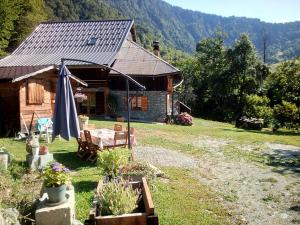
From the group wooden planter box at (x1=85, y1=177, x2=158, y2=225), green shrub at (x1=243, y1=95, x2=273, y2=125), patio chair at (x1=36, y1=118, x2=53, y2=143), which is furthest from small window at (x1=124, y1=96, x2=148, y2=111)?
wooden planter box at (x1=85, y1=177, x2=158, y2=225)

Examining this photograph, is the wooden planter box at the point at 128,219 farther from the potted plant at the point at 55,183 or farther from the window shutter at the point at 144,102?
the window shutter at the point at 144,102

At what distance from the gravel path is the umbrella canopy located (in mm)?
4639

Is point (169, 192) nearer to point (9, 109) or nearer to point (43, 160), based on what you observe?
point (43, 160)

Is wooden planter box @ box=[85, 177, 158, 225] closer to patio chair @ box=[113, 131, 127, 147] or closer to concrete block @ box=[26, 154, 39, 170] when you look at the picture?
concrete block @ box=[26, 154, 39, 170]

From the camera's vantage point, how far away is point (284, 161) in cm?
1630

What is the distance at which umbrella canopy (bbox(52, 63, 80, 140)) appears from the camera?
9.90 m

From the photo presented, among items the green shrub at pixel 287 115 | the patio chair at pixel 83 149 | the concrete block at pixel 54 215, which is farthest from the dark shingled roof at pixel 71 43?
the concrete block at pixel 54 215

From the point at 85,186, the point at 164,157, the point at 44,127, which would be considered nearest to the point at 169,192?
the point at 85,186

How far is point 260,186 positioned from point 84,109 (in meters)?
21.3

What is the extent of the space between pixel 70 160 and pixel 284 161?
31.0 ft

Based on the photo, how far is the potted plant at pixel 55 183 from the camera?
6.89m

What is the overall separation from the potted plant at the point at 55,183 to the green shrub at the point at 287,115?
27.5 metres

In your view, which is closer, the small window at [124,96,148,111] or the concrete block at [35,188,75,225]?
the concrete block at [35,188,75,225]

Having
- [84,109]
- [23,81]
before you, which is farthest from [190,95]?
[23,81]
